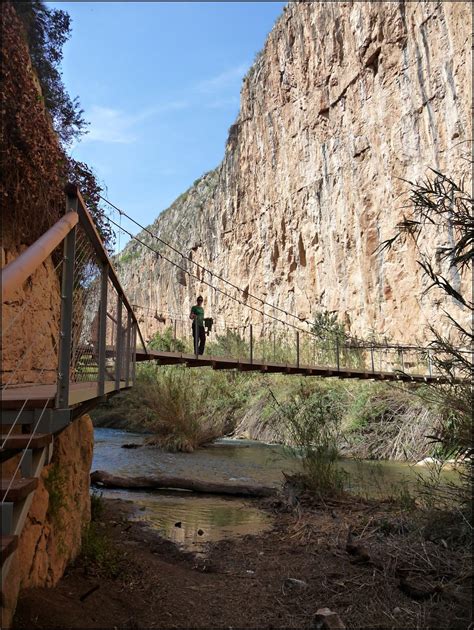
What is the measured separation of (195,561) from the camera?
3.08 m

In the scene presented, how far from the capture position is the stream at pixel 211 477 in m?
4.08

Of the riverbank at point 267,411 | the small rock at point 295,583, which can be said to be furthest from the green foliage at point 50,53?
the riverbank at point 267,411

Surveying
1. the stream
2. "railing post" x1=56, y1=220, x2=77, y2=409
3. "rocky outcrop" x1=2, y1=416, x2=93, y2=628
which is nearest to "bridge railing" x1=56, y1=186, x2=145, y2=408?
"railing post" x1=56, y1=220, x2=77, y2=409

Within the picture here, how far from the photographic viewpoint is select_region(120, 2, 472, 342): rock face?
1341 centimetres

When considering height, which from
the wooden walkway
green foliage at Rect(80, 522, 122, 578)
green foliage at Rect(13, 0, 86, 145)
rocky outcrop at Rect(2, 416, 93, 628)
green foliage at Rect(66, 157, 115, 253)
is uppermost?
green foliage at Rect(13, 0, 86, 145)

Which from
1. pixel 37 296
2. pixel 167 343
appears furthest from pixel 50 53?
pixel 167 343

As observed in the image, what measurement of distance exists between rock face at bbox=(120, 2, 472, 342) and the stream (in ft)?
11.1

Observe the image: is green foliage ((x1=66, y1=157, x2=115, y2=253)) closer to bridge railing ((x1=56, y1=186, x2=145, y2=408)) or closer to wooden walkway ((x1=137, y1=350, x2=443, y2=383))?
bridge railing ((x1=56, y1=186, x2=145, y2=408))

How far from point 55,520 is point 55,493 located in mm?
102

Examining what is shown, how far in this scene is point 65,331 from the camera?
160 centimetres

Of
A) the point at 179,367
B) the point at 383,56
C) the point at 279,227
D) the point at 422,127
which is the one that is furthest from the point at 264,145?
the point at 179,367

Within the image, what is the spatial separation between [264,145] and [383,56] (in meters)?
7.61

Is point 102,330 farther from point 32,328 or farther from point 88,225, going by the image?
point 88,225

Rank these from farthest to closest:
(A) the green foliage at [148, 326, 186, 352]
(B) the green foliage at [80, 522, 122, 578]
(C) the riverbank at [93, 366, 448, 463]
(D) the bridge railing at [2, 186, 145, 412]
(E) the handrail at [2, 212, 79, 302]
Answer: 1. (A) the green foliage at [148, 326, 186, 352]
2. (C) the riverbank at [93, 366, 448, 463]
3. (B) the green foliage at [80, 522, 122, 578]
4. (D) the bridge railing at [2, 186, 145, 412]
5. (E) the handrail at [2, 212, 79, 302]
